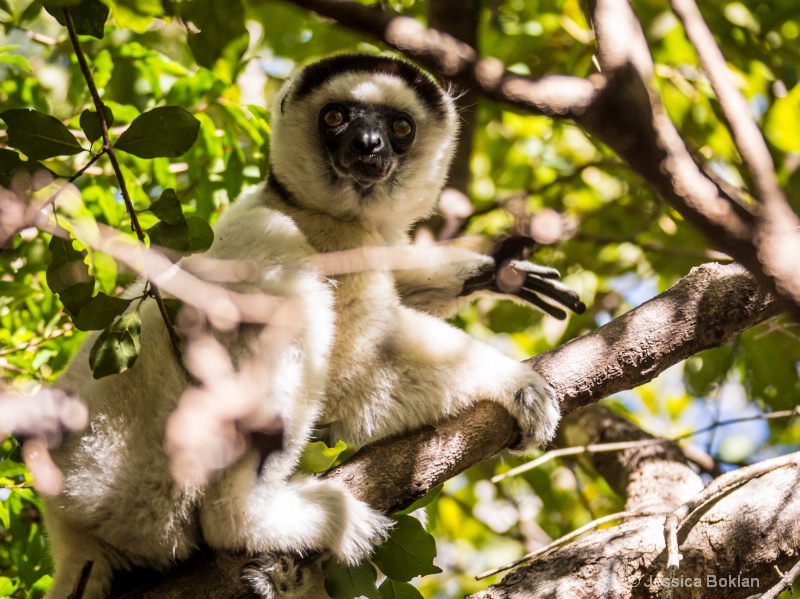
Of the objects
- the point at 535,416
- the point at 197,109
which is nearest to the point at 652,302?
the point at 535,416

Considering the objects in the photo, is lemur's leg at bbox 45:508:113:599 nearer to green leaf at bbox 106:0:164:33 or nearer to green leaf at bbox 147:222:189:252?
green leaf at bbox 147:222:189:252

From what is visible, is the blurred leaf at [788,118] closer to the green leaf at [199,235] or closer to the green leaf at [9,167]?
the green leaf at [199,235]

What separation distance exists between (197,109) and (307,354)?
195 centimetres

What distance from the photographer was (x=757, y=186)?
156cm

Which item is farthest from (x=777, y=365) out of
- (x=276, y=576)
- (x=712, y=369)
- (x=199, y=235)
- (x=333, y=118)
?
(x=199, y=235)

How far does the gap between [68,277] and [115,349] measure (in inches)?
11.2

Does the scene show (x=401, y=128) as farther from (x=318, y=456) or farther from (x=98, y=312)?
(x=98, y=312)

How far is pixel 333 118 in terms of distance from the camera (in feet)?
15.9

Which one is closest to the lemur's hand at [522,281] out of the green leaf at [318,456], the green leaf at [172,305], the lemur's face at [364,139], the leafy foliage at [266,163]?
the lemur's face at [364,139]

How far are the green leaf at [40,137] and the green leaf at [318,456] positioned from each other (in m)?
1.55

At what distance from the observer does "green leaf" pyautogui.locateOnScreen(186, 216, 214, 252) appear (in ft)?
9.41

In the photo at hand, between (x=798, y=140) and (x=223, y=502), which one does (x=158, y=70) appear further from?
(x=798, y=140)

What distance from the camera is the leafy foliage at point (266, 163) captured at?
2.72 m

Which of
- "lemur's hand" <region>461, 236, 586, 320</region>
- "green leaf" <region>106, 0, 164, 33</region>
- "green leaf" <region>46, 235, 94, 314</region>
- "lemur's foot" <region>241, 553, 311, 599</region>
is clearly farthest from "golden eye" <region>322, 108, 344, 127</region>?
"lemur's foot" <region>241, 553, 311, 599</region>
